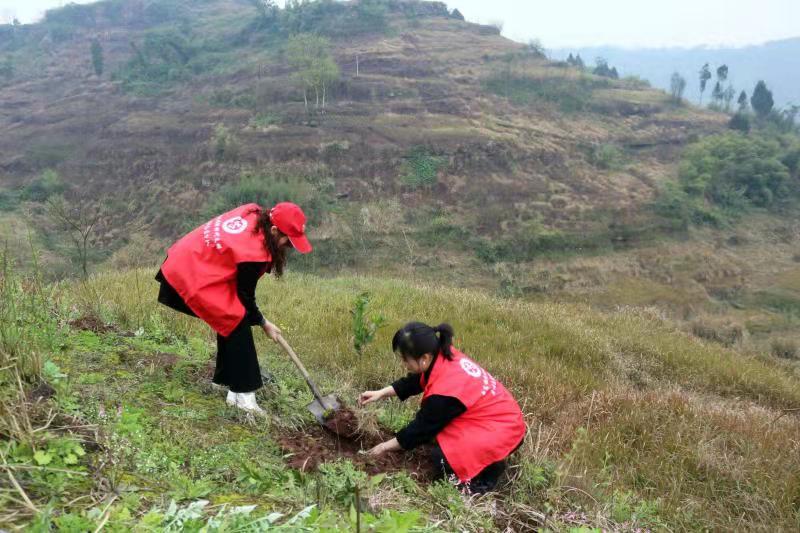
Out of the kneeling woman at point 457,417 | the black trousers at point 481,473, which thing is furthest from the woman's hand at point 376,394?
the black trousers at point 481,473

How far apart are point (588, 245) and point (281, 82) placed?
104 feet

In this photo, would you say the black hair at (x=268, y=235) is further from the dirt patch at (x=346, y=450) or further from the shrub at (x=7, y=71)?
the shrub at (x=7, y=71)

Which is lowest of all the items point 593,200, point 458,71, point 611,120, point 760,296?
point 760,296

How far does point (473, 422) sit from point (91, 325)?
3.14 meters

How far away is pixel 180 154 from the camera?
3603cm

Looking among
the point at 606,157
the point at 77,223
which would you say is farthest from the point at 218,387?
the point at 606,157

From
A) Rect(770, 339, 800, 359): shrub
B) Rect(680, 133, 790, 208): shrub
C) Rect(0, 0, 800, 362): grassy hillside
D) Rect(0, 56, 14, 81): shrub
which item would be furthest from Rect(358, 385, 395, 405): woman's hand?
Rect(0, 56, 14, 81): shrub

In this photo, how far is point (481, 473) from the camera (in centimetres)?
300

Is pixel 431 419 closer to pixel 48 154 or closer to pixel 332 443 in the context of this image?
pixel 332 443

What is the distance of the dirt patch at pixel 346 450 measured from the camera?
292 cm

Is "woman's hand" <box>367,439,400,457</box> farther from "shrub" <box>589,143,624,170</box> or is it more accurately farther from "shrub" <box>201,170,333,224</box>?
"shrub" <box>589,143,624,170</box>

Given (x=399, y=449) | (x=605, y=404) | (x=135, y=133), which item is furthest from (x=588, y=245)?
(x=135, y=133)

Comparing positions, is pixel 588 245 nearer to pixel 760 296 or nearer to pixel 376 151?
pixel 760 296

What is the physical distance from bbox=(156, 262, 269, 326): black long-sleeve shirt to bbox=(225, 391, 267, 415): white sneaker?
1.57ft
